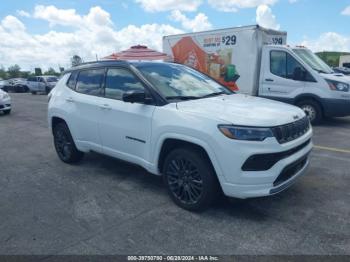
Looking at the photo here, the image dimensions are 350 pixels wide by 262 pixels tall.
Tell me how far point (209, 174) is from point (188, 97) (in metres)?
1.10

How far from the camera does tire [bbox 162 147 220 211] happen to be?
3.51m

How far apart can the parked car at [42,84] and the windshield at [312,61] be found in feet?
69.0

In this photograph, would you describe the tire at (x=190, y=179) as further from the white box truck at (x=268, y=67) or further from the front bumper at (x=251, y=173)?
the white box truck at (x=268, y=67)

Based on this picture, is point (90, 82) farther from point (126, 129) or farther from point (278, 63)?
point (278, 63)

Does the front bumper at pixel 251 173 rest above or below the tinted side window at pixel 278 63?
below

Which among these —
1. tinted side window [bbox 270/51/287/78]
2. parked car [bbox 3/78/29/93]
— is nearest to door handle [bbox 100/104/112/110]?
tinted side window [bbox 270/51/287/78]

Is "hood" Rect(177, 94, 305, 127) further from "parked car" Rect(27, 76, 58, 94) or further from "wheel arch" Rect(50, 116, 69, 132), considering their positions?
"parked car" Rect(27, 76, 58, 94)

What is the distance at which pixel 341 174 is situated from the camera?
489 cm

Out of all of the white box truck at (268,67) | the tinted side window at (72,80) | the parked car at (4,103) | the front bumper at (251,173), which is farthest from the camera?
the parked car at (4,103)

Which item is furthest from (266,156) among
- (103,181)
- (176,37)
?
(176,37)

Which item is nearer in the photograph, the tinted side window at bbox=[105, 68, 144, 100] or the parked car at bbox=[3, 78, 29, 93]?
the tinted side window at bbox=[105, 68, 144, 100]

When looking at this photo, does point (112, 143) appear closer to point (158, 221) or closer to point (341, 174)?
point (158, 221)

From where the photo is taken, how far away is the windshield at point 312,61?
8805 millimetres

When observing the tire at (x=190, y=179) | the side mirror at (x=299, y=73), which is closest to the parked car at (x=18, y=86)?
the side mirror at (x=299, y=73)
